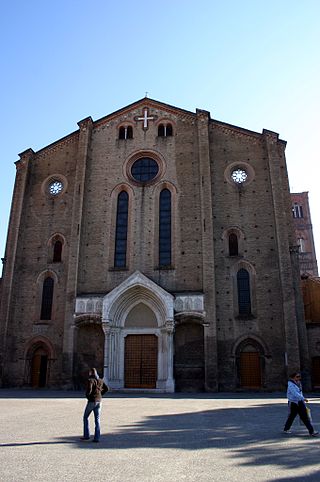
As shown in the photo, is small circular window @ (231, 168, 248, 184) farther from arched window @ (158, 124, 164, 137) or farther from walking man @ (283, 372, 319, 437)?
walking man @ (283, 372, 319, 437)

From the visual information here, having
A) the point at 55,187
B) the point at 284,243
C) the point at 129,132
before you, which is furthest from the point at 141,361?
the point at 129,132

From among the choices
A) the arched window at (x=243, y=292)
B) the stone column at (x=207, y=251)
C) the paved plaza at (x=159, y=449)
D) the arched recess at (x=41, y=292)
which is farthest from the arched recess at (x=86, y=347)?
the paved plaza at (x=159, y=449)

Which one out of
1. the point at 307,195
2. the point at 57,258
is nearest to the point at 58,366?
the point at 57,258

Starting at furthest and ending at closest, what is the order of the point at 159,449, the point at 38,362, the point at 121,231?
the point at 121,231 → the point at 38,362 → the point at 159,449

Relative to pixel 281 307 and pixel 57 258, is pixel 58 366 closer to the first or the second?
pixel 57 258

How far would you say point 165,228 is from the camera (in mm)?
24281

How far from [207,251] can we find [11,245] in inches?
459

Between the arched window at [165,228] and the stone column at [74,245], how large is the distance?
4728 mm

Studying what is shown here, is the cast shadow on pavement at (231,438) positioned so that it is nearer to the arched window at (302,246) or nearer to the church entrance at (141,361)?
the church entrance at (141,361)

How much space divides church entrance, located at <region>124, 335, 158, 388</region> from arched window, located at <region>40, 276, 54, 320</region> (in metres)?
4.91

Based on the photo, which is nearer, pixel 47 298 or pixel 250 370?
pixel 250 370

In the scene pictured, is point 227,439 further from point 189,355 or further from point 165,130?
point 165,130

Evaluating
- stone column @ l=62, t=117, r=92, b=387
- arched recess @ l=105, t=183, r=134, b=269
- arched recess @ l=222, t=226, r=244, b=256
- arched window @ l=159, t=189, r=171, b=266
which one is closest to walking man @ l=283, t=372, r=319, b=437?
arched recess @ l=222, t=226, r=244, b=256

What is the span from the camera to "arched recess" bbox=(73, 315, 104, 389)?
22.2 m
